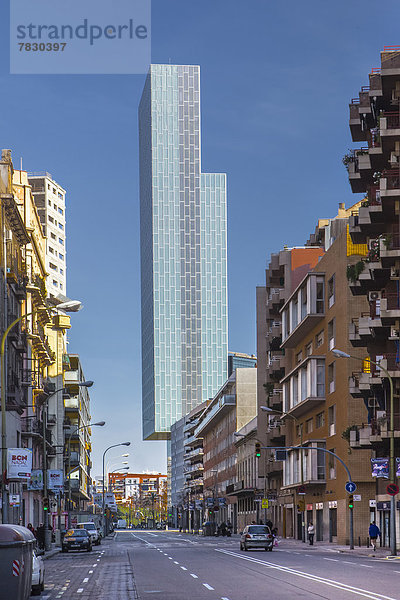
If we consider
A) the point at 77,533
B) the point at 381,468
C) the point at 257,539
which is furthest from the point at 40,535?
the point at 381,468

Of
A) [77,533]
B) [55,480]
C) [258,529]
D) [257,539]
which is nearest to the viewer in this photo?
[257,539]

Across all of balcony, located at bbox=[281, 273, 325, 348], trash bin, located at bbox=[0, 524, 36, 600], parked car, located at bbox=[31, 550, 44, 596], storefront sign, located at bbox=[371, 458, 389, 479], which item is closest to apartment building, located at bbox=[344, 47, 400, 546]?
storefront sign, located at bbox=[371, 458, 389, 479]

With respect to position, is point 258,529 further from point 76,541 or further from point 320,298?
point 320,298

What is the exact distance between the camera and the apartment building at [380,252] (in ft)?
188

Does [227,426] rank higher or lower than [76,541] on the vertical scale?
higher

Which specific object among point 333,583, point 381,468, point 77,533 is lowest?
point 77,533

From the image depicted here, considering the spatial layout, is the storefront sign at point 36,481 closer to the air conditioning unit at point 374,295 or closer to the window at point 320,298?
the air conditioning unit at point 374,295

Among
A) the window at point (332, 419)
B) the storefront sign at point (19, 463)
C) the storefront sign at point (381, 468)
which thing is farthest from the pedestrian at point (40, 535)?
the window at point (332, 419)

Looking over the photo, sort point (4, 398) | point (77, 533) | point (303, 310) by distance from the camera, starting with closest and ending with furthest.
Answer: point (4, 398)
point (77, 533)
point (303, 310)

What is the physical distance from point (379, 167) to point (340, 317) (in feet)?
52.2

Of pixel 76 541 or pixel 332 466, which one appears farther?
pixel 332 466

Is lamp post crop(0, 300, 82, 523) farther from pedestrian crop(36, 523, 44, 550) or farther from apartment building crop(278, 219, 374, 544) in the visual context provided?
apartment building crop(278, 219, 374, 544)

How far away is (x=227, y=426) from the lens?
514 feet

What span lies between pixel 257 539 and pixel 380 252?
1732 centimetres
